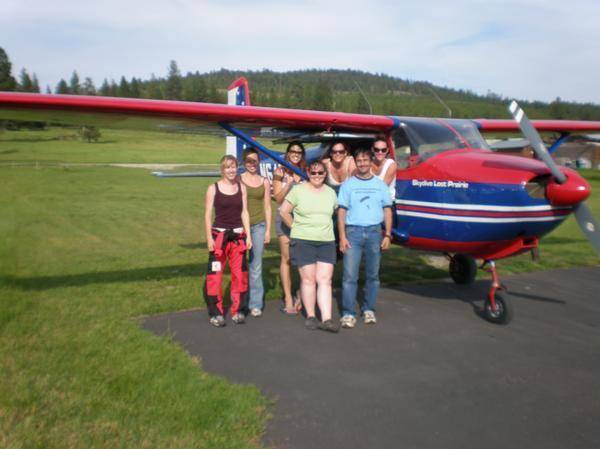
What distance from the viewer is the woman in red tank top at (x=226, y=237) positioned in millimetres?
5082

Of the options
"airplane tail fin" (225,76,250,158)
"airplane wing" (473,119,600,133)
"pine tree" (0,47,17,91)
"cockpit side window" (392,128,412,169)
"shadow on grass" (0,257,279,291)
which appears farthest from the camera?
"pine tree" (0,47,17,91)

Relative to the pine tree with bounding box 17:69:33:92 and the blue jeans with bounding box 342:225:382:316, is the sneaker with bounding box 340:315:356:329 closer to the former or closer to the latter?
the blue jeans with bounding box 342:225:382:316

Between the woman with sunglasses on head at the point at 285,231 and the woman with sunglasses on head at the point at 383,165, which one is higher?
the woman with sunglasses on head at the point at 383,165

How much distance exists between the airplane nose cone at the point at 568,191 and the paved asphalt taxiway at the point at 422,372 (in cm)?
135

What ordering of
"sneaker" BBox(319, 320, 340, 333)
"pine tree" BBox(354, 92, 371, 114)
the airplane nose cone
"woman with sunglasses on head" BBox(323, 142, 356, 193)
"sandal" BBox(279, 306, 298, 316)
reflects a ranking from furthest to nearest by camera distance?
"pine tree" BBox(354, 92, 371, 114) < "woman with sunglasses on head" BBox(323, 142, 356, 193) < "sandal" BBox(279, 306, 298, 316) < "sneaker" BBox(319, 320, 340, 333) < the airplane nose cone

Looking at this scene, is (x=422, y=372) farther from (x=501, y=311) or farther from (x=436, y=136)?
(x=436, y=136)

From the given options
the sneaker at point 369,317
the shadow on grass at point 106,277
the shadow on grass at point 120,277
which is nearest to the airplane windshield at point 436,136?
the sneaker at point 369,317

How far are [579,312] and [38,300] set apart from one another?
6.10 m

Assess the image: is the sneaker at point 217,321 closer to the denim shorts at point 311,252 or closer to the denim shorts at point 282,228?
the denim shorts at point 311,252

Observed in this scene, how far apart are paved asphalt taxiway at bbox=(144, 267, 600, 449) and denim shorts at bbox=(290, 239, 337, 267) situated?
27.4 inches

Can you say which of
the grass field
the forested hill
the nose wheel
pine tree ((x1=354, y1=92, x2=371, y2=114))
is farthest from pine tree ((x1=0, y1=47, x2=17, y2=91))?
the nose wheel

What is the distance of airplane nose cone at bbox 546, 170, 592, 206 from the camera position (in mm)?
4547

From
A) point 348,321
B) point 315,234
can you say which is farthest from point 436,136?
point 348,321

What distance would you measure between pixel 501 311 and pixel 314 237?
2.13 metres
